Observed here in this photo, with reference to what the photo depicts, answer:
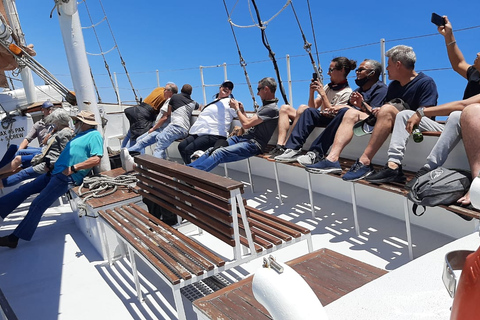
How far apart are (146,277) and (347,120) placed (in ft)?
6.04

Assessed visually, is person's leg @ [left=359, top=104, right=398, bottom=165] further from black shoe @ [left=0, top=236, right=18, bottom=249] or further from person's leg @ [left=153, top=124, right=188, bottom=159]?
black shoe @ [left=0, top=236, right=18, bottom=249]

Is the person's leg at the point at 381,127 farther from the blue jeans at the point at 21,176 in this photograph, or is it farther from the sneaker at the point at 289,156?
the blue jeans at the point at 21,176

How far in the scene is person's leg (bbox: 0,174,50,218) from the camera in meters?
3.70

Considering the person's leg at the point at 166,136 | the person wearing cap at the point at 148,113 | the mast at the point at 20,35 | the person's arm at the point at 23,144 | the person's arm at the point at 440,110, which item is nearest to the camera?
the person's arm at the point at 440,110

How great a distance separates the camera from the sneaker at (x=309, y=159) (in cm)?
310

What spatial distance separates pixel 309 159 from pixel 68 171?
2.06m

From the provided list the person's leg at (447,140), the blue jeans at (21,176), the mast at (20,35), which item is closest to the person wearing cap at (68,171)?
the blue jeans at (21,176)

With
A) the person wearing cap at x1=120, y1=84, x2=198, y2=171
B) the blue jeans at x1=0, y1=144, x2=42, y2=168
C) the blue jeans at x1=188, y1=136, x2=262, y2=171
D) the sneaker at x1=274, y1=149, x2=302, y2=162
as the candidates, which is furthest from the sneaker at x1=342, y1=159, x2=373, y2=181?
the blue jeans at x1=0, y1=144, x2=42, y2=168

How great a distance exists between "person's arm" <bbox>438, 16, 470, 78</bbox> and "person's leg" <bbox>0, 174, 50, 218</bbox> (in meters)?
3.61

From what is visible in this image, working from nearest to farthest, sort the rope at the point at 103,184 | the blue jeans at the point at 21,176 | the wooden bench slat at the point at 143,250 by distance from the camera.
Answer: the wooden bench slat at the point at 143,250 → the rope at the point at 103,184 → the blue jeans at the point at 21,176

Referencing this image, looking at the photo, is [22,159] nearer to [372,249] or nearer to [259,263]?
[259,263]

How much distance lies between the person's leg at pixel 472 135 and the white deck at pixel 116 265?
0.58 m

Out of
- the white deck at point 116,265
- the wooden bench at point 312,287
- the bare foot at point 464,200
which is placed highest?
the bare foot at point 464,200

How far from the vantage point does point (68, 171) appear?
3459 millimetres
